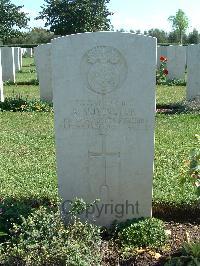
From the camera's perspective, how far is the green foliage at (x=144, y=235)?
12.7 ft

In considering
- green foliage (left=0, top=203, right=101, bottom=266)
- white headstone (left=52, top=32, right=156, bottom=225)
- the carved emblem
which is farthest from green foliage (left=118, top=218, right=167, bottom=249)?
the carved emblem

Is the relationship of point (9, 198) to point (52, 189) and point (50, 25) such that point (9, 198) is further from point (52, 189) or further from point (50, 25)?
point (50, 25)

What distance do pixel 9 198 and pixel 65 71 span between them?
1.67 m

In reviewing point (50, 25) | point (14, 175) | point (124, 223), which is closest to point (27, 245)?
point (124, 223)

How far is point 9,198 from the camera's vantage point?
482 cm

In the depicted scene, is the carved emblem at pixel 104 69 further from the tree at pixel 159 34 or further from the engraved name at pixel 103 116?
the tree at pixel 159 34

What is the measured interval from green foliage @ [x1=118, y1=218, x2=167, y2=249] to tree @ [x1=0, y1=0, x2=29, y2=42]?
134 ft

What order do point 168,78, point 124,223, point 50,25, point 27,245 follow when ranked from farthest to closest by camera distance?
point 50,25 < point 168,78 < point 124,223 < point 27,245

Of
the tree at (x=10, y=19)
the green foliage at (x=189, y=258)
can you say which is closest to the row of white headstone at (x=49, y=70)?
the green foliage at (x=189, y=258)

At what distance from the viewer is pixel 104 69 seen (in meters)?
3.91

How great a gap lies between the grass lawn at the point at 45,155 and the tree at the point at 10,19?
116ft

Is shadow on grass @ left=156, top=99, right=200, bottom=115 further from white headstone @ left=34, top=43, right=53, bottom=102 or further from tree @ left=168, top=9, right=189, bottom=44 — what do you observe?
tree @ left=168, top=9, right=189, bottom=44

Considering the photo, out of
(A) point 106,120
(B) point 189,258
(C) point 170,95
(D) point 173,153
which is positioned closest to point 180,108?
(C) point 170,95

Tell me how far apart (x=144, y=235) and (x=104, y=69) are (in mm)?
1483
